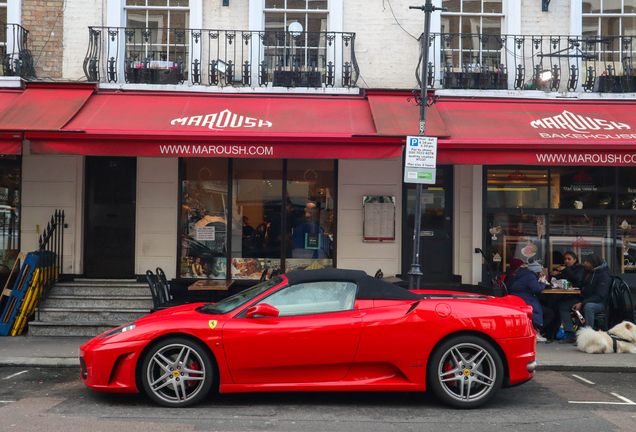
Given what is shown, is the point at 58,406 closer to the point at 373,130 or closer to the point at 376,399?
the point at 376,399

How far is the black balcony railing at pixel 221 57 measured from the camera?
10.4m

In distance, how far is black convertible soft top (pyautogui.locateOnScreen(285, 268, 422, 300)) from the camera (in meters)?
5.54

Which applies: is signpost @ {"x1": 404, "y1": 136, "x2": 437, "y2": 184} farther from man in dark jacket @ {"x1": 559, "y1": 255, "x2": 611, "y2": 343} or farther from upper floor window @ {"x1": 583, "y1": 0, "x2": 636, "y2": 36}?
upper floor window @ {"x1": 583, "y1": 0, "x2": 636, "y2": 36}

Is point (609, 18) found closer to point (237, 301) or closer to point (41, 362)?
point (237, 301)

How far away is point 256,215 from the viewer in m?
10.4

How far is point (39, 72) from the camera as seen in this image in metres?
10.3

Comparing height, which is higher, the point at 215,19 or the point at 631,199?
the point at 215,19

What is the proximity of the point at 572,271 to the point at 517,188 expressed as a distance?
71.7 inches

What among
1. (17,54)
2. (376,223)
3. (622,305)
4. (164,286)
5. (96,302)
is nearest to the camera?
(622,305)

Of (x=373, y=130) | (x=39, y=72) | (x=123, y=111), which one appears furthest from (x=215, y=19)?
(x=373, y=130)

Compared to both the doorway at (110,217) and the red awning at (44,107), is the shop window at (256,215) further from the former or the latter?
the red awning at (44,107)

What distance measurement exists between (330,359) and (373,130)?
4.59 m

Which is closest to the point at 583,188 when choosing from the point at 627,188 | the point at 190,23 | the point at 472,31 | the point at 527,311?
the point at 627,188

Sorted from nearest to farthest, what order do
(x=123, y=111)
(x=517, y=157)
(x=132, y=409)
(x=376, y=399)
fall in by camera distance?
(x=132, y=409) < (x=376, y=399) < (x=517, y=157) < (x=123, y=111)
